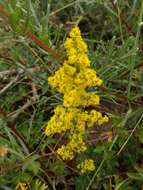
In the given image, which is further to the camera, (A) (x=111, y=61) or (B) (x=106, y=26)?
(B) (x=106, y=26)

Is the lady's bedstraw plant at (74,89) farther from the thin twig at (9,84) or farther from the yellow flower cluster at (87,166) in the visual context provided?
the thin twig at (9,84)

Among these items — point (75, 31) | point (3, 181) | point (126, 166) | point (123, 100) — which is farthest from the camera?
point (123, 100)

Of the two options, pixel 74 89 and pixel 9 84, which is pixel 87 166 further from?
pixel 9 84

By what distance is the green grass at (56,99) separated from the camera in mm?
1359

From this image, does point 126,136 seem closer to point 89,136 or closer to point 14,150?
point 89,136

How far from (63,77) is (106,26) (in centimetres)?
85

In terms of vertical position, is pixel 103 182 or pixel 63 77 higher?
pixel 63 77

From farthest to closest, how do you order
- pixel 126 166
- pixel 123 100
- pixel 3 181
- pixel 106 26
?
pixel 106 26, pixel 123 100, pixel 126 166, pixel 3 181

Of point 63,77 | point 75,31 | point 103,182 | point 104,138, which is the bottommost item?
point 103,182

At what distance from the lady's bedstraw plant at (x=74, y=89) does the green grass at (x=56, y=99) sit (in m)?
0.13

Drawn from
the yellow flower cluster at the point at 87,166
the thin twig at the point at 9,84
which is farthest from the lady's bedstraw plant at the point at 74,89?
the thin twig at the point at 9,84

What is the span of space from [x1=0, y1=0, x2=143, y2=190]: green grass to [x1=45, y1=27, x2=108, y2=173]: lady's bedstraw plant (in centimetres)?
13

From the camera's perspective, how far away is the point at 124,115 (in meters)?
1.53

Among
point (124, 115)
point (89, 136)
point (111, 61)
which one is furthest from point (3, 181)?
point (111, 61)
